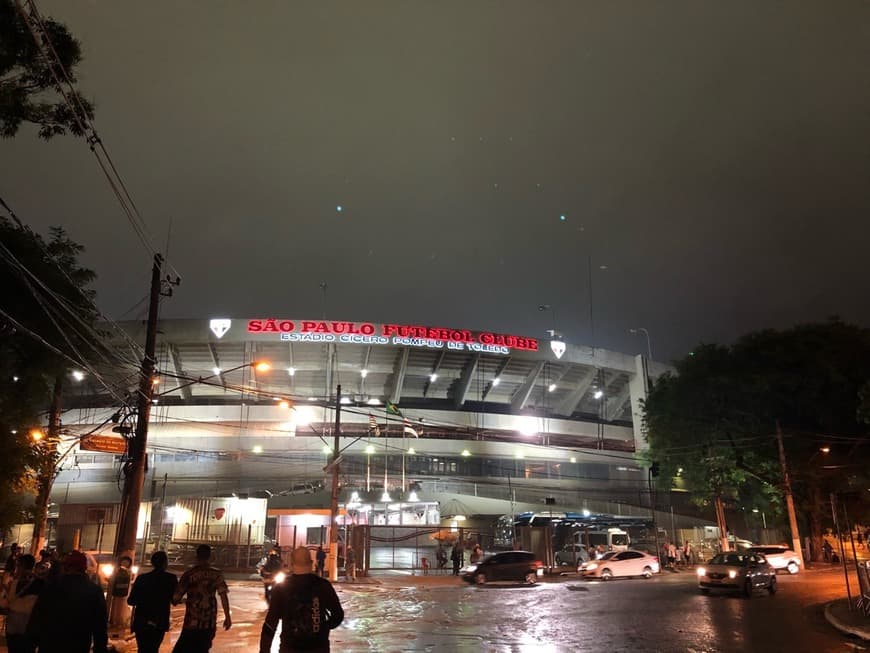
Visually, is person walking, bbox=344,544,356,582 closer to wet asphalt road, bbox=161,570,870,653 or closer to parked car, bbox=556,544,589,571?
wet asphalt road, bbox=161,570,870,653

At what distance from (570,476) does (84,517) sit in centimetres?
4082

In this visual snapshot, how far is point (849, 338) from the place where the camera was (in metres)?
36.4

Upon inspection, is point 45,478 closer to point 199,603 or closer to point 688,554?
point 199,603

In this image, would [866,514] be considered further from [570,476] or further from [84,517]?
[84,517]

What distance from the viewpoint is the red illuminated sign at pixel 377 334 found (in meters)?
50.6

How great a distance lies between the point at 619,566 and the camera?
1195 inches

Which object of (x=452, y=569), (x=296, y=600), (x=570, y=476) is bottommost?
(x=452, y=569)

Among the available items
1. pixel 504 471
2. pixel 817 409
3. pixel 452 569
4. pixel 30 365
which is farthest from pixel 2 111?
pixel 504 471

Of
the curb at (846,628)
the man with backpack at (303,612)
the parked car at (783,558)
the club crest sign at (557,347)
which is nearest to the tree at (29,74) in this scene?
the man with backpack at (303,612)

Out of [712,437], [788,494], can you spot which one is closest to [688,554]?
[712,437]

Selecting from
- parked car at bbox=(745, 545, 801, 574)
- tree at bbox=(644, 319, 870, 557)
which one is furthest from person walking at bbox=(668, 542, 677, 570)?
parked car at bbox=(745, 545, 801, 574)

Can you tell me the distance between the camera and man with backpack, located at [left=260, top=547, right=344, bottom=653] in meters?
5.27

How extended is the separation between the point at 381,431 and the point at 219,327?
16.1 metres

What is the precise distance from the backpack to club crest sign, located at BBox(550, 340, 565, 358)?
5438cm
